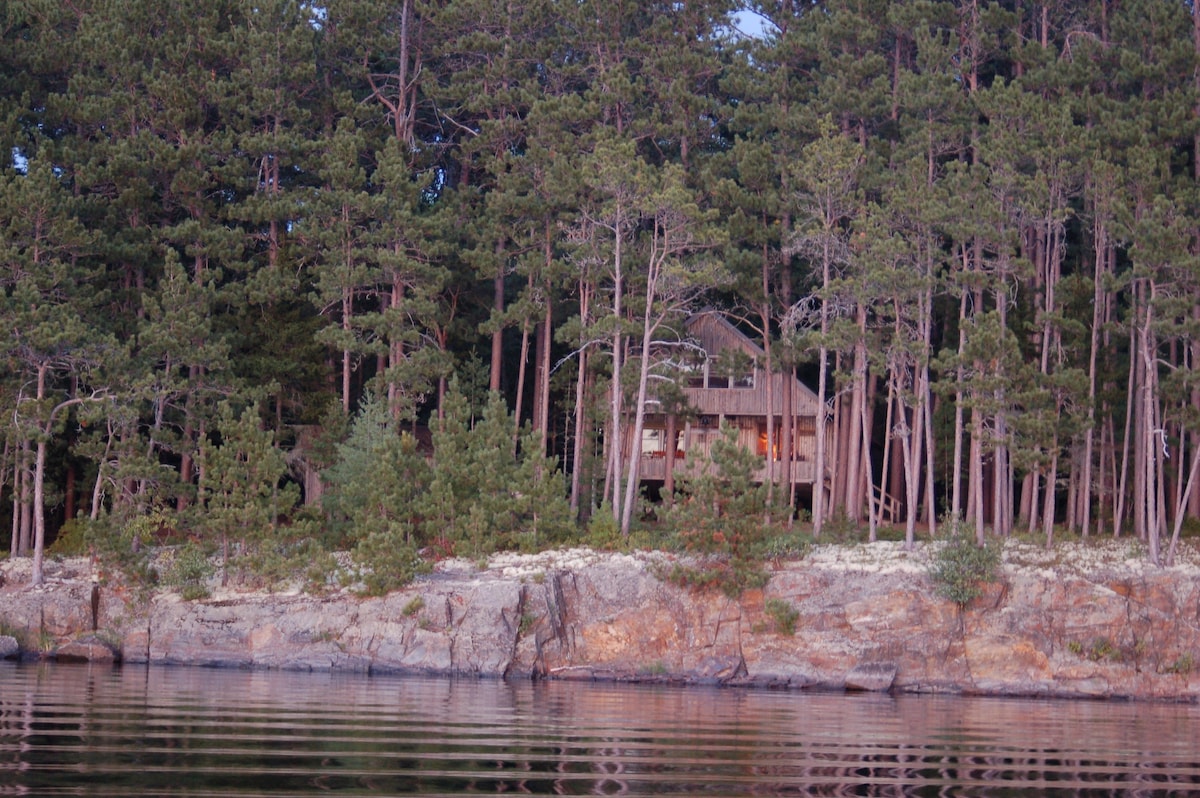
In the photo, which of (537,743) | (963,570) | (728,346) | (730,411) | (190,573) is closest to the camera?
(537,743)

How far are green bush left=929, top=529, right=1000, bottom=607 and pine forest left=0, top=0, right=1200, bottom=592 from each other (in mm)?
2608

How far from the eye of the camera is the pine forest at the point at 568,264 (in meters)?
40.3

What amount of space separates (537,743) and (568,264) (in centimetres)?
3072

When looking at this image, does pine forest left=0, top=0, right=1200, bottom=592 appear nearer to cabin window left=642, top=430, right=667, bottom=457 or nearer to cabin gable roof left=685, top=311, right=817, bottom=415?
cabin gable roof left=685, top=311, right=817, bottom=415

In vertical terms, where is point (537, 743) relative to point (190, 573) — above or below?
below

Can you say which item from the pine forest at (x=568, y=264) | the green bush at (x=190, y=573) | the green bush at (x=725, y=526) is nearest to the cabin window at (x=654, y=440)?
the pine forest at (x=568, y=264)

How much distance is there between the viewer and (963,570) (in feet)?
120

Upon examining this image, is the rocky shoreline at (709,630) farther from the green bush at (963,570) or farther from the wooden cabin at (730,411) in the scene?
the wooden cabin at (730,411)

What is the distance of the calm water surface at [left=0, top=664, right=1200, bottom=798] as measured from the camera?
13.5 metres

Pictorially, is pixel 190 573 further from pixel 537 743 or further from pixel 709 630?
pixel 537 743

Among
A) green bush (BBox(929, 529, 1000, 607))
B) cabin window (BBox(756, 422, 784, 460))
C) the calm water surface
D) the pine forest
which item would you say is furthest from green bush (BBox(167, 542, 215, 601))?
cabin window (BBox(756, 422, 784, 460))

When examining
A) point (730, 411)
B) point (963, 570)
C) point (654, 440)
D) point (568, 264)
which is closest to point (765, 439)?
point (730, 411)

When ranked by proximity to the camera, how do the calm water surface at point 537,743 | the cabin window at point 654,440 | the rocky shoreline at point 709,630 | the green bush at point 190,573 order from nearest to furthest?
the calm water surface at point 537,743, the rocky shoreline at point 709,630, the green bush at point 190,573, the cabin window at point 654,440

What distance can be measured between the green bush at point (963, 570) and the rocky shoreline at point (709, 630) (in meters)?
0.29
